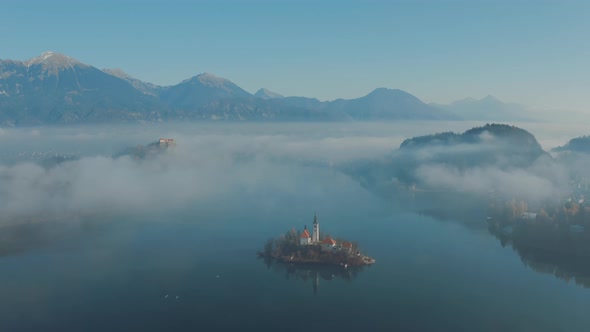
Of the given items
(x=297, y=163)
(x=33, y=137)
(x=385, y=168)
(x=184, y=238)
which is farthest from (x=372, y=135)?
(x=184, y=238)

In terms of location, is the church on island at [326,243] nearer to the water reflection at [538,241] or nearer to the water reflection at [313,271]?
the water reflection at [313,271]

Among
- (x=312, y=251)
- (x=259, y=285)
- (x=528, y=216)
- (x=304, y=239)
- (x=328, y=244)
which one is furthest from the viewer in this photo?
(x=528, y=216)

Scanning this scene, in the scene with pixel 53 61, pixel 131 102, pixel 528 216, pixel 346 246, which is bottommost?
pixel 346 246

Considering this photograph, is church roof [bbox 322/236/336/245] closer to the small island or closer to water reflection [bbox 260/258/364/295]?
the small island

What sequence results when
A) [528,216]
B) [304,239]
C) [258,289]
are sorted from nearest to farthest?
[258,289] < [304,239] < [528,216]

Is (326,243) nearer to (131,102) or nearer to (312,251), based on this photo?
(312,251)

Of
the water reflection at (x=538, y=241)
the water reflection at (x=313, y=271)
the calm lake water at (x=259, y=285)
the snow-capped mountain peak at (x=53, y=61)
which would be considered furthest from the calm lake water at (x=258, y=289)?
the snow-capped mountain peak at (x=53, y=61)

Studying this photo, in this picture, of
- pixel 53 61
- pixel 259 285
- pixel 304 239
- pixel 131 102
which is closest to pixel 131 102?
pixel 131 102
